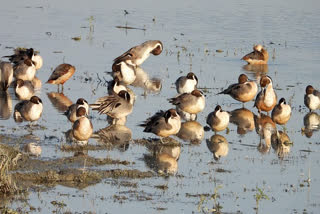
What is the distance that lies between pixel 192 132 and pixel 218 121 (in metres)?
0.63

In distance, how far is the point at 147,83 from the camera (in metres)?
A: 20.6

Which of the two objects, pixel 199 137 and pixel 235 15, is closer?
pixel 199 137

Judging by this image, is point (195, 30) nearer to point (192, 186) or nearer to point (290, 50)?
point (290, 50)

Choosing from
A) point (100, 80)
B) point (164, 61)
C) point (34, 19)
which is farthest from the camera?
point (34, 19)

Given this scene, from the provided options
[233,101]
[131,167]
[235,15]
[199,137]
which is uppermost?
[235,15]

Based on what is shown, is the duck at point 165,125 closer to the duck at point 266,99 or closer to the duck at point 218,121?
the duck at point 218,121

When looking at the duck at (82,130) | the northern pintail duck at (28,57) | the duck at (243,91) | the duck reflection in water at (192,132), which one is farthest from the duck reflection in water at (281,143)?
the northern pintail duck at (28,57)

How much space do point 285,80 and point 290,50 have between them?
5.05 m

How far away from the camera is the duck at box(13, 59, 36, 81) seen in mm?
19453

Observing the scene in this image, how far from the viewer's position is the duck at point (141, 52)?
2228 cm

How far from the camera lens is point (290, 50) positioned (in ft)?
85.0

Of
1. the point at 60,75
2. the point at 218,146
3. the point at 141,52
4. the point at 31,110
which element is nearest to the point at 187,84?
the point at 60,75

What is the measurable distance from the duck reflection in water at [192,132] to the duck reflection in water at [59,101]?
108 inches

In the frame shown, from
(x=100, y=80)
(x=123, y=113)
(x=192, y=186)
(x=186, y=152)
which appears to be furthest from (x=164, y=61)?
(x=192, y=186)
